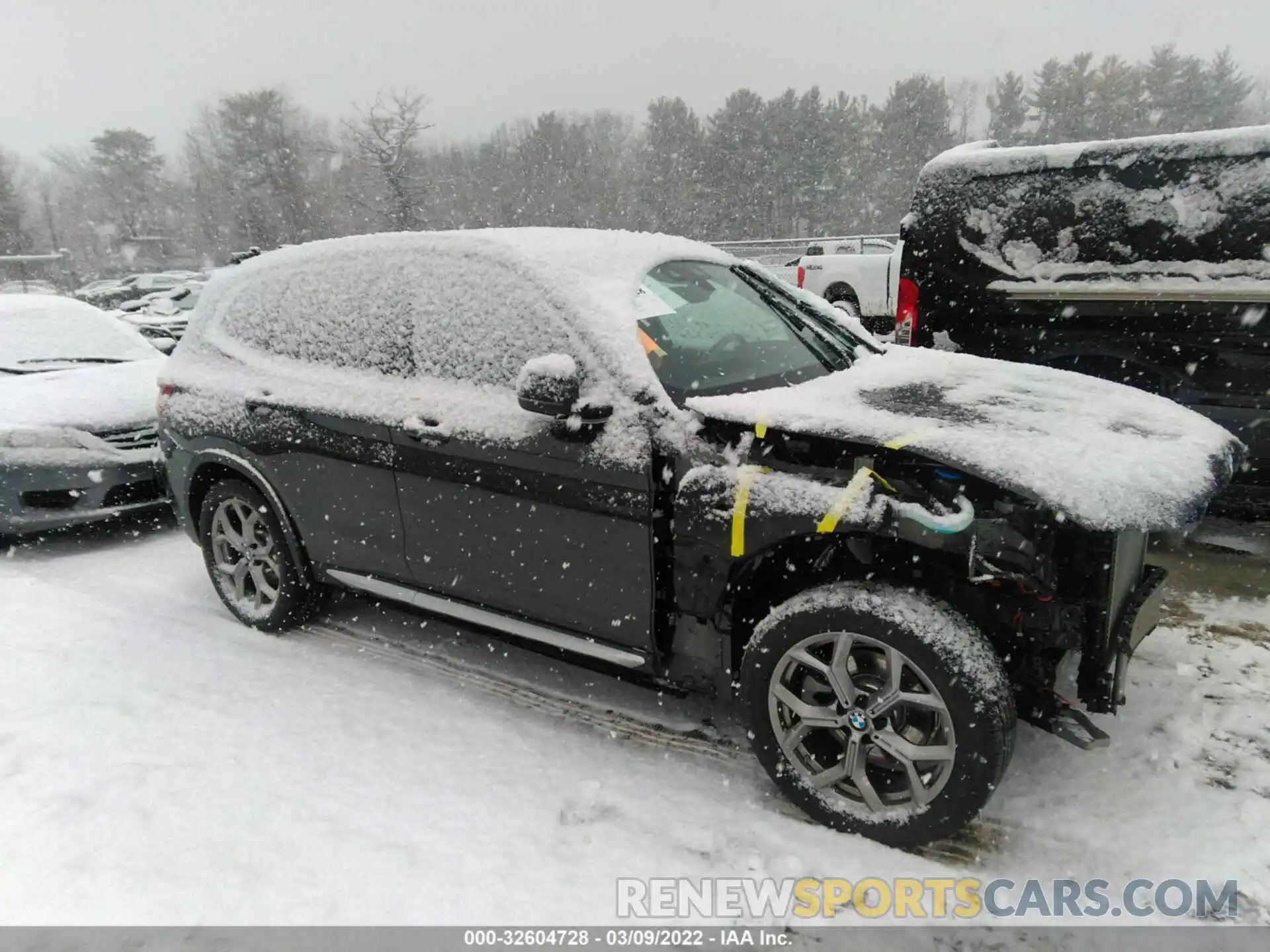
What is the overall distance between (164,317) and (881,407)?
18.4 meters

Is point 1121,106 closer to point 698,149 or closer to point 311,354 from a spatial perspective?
point 698,149

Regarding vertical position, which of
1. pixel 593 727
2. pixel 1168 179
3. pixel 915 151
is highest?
pixel 915 151

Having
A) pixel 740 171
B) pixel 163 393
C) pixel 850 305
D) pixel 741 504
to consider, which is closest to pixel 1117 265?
pixel 741 504

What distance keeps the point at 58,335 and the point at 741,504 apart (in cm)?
638

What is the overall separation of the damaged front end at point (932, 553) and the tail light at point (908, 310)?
111 inches

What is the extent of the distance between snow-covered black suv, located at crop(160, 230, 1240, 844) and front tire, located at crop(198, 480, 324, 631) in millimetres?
45

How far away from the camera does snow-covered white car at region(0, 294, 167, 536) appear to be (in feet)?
16.7

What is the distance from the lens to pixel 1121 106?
152 ft

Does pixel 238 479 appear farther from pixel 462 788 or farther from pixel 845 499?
pixel 845 499

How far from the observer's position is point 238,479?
13.0ft

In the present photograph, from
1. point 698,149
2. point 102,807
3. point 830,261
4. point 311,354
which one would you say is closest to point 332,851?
point 102,807

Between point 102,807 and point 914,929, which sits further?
point 102,807

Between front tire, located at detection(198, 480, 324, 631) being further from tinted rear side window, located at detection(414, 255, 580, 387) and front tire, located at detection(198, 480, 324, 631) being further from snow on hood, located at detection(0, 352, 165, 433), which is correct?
A: snow on hood, located at detection(0, 352, 165, 433)

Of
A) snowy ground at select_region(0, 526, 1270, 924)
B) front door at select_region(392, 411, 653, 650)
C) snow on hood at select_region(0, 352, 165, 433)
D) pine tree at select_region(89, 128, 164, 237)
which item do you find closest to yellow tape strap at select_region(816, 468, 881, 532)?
front door at select_region(392, 411, 653, 650)
